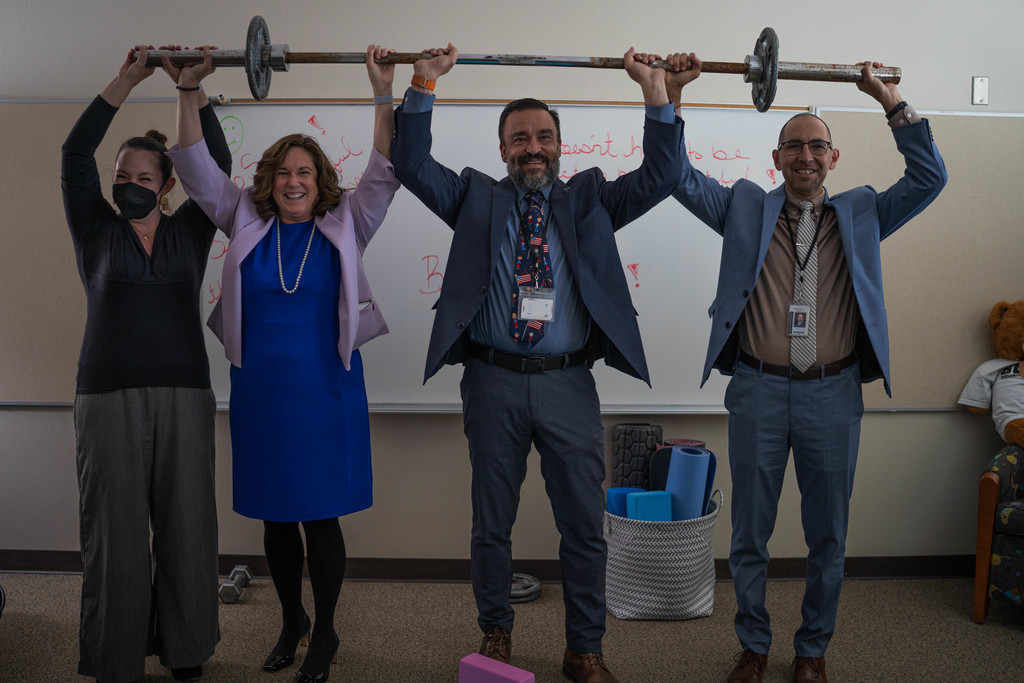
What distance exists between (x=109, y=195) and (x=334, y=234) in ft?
4.91

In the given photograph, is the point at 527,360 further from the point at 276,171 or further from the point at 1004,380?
the point at 1004,380

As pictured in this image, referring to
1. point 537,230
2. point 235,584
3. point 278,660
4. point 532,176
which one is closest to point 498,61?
point 532,176

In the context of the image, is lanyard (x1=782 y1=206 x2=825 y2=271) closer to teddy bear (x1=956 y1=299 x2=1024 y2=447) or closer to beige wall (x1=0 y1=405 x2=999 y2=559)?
beige wall (x1=0 y1=405 x2=999 y2=559)

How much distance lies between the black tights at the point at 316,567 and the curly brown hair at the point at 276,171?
3.05 ft

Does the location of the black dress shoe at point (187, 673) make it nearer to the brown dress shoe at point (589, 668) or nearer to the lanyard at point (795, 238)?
the brown dress shoe at point (589, 668)

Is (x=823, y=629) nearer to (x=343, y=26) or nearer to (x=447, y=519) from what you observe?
(x=447, y=519)

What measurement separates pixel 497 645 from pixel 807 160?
1.69 metres

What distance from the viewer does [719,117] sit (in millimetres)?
2996

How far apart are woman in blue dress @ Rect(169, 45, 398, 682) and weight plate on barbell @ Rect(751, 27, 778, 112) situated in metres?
1.04

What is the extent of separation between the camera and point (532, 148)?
2.13 m

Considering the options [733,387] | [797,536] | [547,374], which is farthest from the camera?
[797,536]

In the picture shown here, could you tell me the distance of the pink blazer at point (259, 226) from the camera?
2.11 meters

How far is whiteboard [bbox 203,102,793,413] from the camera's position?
9.77ft

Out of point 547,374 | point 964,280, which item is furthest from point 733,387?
point 964,280
